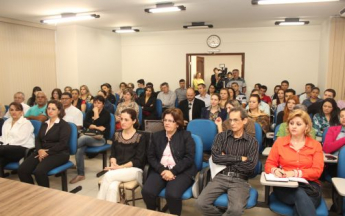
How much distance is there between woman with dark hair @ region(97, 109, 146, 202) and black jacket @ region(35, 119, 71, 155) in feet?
2.65

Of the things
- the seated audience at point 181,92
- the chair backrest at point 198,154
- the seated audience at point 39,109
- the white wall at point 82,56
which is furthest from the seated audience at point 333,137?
the white wall at point 82,56

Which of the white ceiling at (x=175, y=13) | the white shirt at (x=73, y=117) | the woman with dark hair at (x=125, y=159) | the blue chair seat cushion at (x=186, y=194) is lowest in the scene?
the blue chair seat cushion at (x=186, y=194)

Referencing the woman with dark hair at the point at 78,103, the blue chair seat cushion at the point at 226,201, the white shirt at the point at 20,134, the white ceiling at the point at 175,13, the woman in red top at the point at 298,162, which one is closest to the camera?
the woman in red top at the point at 298,162

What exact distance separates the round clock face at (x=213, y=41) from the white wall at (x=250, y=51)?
123 mm

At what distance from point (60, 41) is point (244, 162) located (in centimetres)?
716

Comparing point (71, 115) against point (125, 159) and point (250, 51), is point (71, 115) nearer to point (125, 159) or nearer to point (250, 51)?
point (125, 159)

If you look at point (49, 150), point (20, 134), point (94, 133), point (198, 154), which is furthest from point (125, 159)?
point (20, 134)

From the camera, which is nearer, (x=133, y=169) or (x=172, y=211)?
(x=172, y=211)

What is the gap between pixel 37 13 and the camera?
6.45 metres

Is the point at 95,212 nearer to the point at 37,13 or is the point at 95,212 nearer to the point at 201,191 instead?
the point at 201,191

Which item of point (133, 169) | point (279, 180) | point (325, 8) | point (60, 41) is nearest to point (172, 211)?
point (133, 169)

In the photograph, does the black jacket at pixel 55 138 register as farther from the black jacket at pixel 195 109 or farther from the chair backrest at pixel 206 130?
the black jacket at pixel 195 109

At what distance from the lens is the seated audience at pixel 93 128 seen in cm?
432

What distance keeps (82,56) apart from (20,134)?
4826 mm
